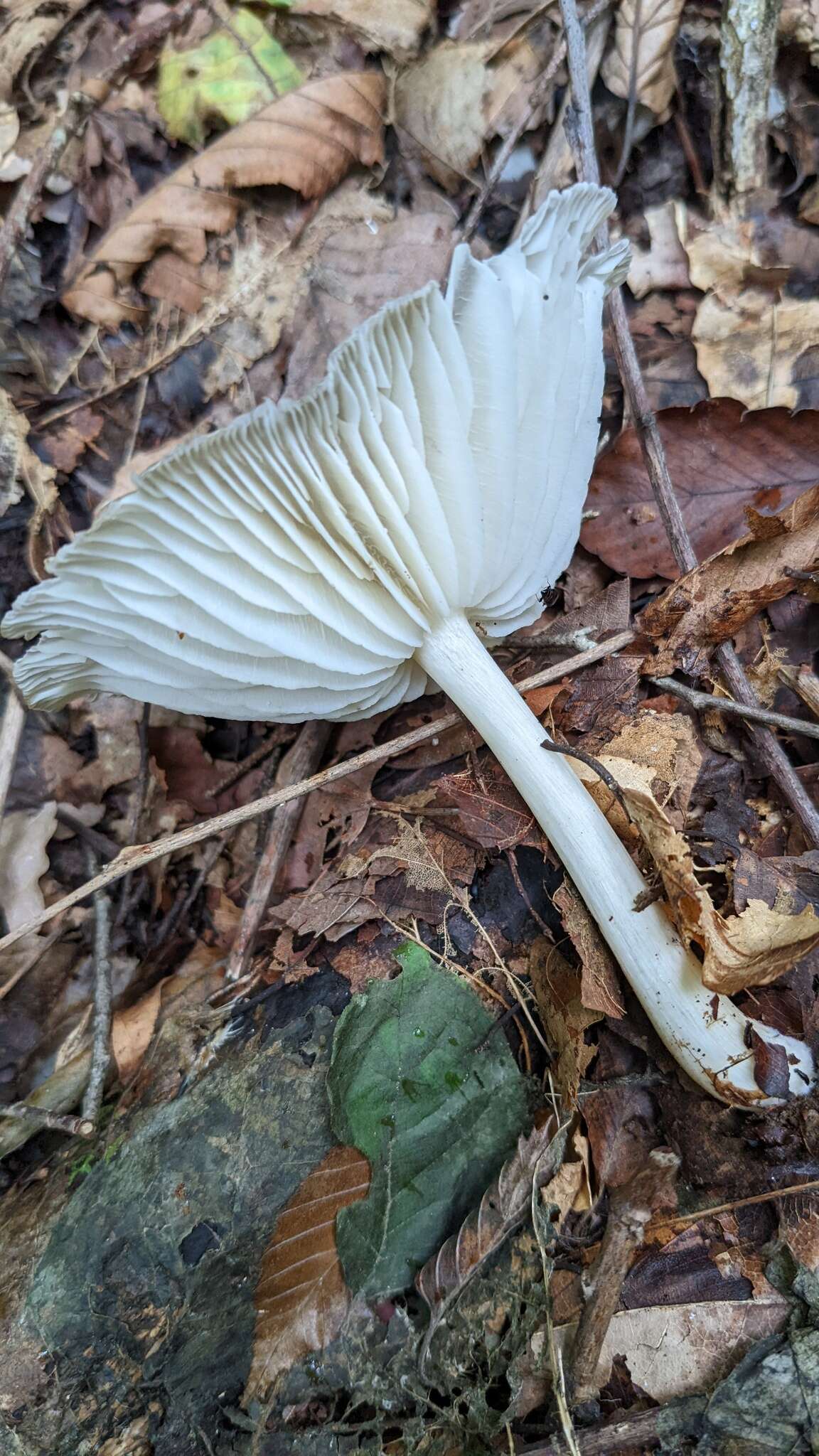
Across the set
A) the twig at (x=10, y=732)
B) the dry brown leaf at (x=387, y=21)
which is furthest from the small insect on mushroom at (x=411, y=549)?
the dry brown leaf at (x=387, y=21)

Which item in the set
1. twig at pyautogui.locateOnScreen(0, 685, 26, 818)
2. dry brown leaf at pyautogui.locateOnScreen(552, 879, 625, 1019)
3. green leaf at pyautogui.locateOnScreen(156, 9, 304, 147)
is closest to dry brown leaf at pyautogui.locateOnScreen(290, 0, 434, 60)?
green leaf at pyautogui.locateOnScreen(156, 9, 304, 147)

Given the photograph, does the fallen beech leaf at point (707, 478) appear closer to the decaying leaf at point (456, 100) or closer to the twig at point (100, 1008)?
the decaying leaf at point (456, 100)

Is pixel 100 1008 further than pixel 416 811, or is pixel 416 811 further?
pixel 100 1008

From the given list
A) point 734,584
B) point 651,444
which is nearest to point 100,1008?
point 734,584

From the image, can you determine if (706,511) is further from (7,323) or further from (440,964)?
(7,323)

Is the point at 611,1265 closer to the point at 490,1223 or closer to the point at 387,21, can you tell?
the point at 490,1223
